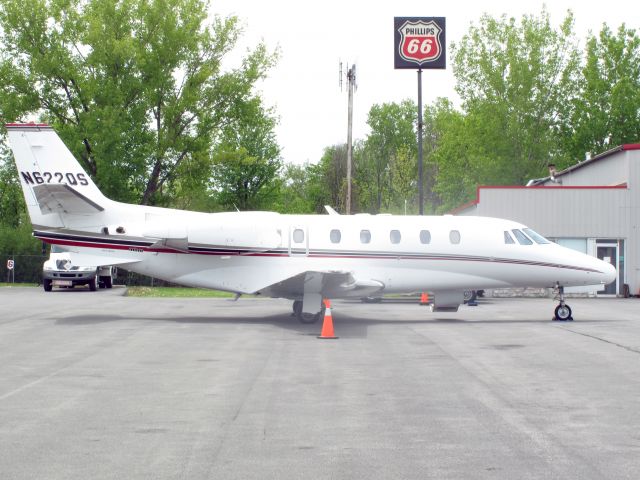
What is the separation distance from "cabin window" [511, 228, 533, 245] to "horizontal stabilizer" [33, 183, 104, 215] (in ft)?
37.1

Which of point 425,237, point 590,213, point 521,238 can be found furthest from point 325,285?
point 590,213

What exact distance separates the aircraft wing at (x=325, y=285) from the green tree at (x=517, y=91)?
163ft

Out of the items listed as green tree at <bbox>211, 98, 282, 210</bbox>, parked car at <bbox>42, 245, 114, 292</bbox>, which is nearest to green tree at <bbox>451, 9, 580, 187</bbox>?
green tree at <bbox>211, 98, 282, 210</bbox>

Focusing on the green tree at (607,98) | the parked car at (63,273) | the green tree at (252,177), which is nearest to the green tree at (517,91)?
the green tree at (607,98)

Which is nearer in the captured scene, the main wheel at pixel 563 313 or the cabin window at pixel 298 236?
the cabin window at pixel 298 236

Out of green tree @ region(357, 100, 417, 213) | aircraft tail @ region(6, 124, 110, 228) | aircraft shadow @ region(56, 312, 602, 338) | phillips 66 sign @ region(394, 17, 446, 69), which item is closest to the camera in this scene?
aircraft shadow @ region(56, 312, 602, 338)

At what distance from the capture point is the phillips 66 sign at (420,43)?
38.1m

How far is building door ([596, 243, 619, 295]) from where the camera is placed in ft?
126

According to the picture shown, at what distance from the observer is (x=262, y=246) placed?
22.4 meters

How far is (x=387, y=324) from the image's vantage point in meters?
22.4

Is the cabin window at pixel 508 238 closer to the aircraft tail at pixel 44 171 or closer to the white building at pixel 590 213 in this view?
the aircraft tail at pixel 44 171

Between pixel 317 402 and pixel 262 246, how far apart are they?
12109 millimetres

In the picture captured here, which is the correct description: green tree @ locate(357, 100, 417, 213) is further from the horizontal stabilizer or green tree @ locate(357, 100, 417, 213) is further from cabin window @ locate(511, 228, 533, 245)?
the horizontal stabilizer

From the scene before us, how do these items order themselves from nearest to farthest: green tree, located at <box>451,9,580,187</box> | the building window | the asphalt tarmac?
the asphalt tarmac
the building window
green tree, located at <box>451,9,580,187</box>
